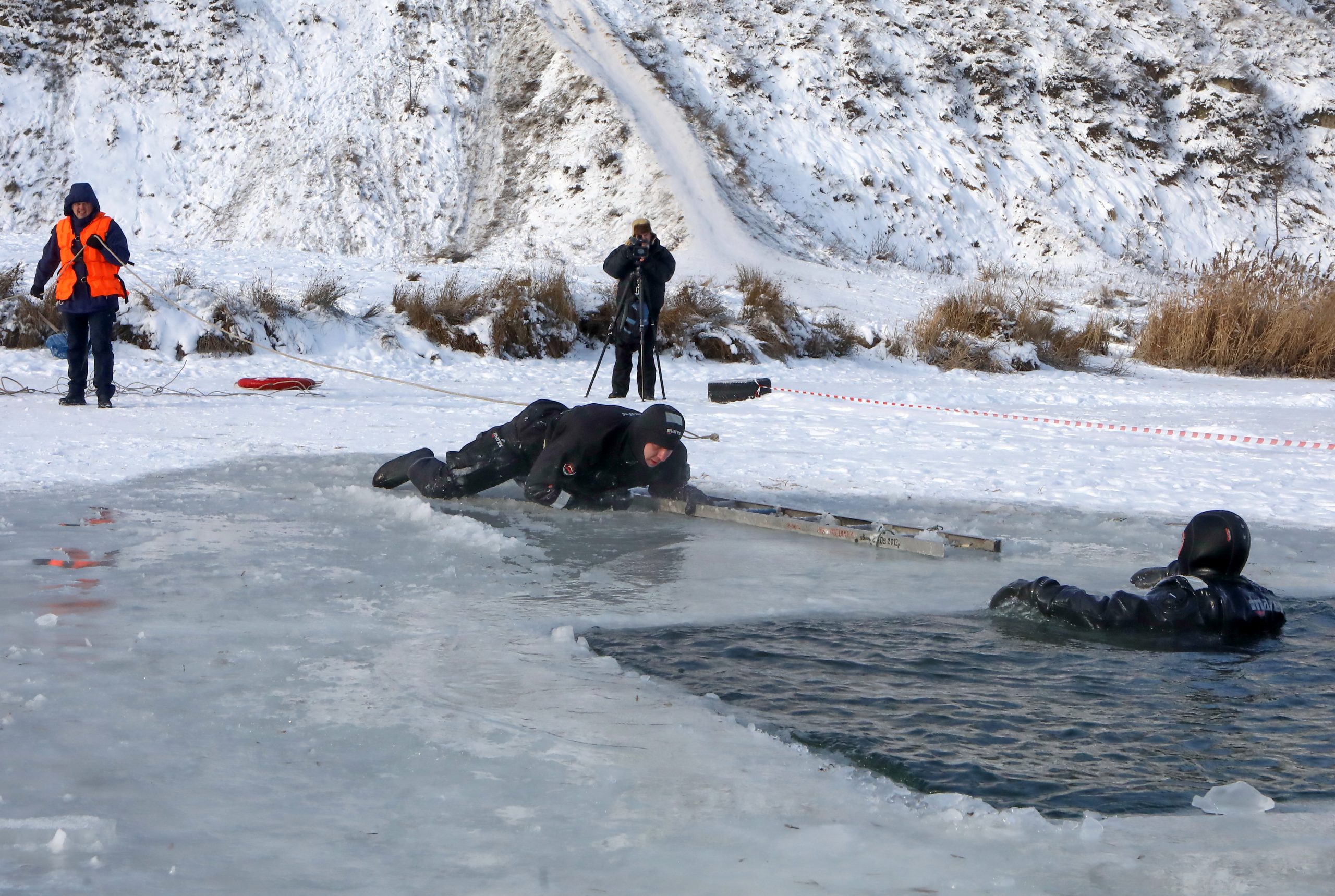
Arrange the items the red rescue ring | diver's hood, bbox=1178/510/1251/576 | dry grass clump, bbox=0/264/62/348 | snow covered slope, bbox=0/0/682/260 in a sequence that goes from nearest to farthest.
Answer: diver's hood, bbox=1178/510/1251/576 → the red rescue ring → dry grass clump, bbox=0/264/62/348 → snow covered slope, bbox=0/0/682/260

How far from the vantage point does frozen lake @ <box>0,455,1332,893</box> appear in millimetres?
2465

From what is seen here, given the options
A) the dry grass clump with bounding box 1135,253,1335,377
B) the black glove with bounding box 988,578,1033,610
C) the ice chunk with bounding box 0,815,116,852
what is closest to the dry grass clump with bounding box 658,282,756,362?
the dry grass clump with bounding box 1135,253,1335,377

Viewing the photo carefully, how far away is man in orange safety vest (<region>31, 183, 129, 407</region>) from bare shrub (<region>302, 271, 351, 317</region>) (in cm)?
488

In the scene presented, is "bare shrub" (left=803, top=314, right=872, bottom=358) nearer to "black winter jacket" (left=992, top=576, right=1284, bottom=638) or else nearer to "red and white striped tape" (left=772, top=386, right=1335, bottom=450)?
"red and white striped tape" (left=772, top=386, right=1335, bottom=450)

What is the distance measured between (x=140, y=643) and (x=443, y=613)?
1.00m

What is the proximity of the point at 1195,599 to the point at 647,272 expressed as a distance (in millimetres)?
8080

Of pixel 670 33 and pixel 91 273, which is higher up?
pixel 670 33

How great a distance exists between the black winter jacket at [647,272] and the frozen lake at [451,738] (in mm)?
6498

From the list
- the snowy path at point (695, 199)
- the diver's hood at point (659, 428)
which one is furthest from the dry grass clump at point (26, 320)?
the snowy path at point (695, 199)

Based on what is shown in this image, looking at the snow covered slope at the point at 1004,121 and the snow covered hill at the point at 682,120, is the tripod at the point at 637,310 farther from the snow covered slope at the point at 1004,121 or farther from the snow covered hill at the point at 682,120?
the snow covered slope at the point at 1004,121

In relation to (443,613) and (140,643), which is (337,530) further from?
(140,643)

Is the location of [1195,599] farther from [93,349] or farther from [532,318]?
[532,318]

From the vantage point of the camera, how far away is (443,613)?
173 inches

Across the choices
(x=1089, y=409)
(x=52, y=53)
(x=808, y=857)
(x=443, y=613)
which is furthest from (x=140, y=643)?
(x=52, y=53)
